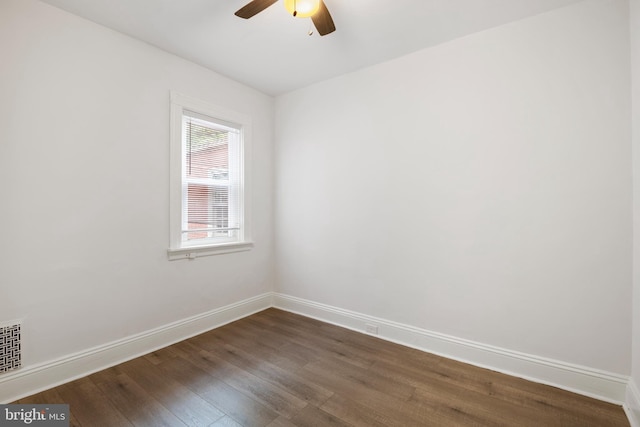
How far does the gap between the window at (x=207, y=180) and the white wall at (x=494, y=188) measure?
3.24 ft

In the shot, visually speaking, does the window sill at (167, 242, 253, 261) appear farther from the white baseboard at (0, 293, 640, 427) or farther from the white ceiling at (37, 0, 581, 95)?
the white ceiling at (37, 0, 581, 95)

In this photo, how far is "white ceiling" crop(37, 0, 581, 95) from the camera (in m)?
2.05

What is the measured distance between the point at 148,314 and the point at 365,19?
3127 millimetres

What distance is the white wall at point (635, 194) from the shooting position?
1.72 meters

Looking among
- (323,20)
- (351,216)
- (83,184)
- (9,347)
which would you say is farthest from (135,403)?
(323,20)

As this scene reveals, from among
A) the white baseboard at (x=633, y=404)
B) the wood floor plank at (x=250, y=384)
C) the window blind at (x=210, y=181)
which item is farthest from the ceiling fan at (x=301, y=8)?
the white baseboard at (x=633, y=404)

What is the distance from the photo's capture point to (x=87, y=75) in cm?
221

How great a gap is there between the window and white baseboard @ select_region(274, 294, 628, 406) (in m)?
1.52

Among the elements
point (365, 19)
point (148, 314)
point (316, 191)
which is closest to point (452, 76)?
point (365, 19)

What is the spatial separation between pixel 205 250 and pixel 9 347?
149 cm

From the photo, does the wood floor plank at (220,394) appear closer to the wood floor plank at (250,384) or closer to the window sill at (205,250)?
the wood floor plank at (250,384)

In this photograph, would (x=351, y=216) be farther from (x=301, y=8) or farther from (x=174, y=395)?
(x=174, y=395)

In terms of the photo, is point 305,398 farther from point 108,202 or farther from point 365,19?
point 365,19
